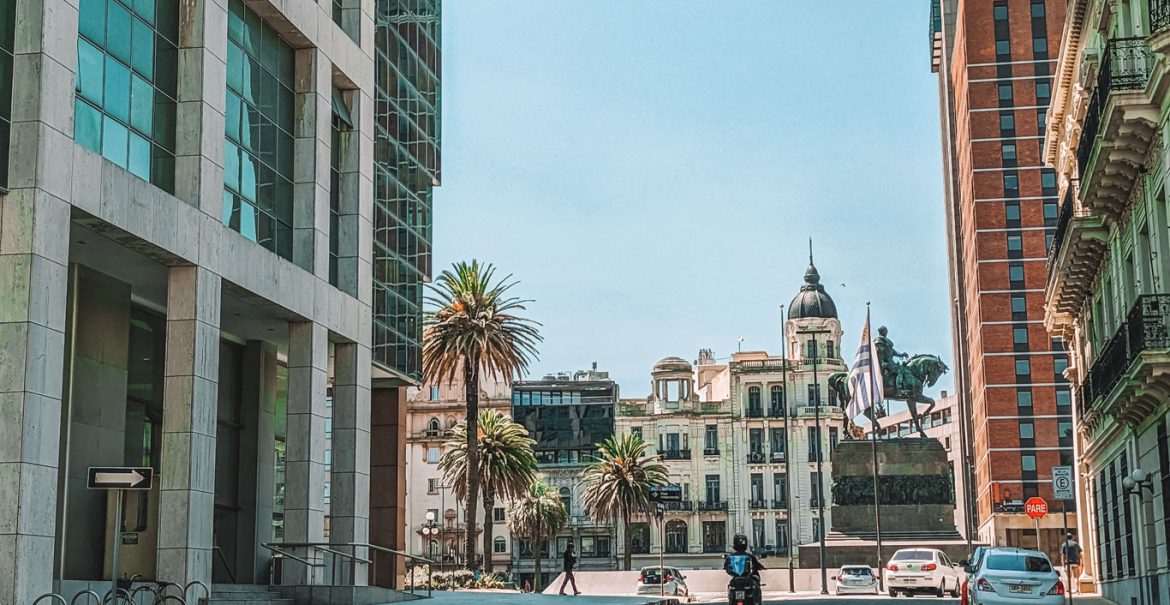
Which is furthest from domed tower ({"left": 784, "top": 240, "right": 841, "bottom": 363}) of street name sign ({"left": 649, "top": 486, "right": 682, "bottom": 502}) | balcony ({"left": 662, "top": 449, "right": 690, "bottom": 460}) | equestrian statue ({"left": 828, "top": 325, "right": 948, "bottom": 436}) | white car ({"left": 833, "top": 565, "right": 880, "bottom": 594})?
Result: street name sign ({"left": 649, "top": 486, "right": 682, "bottom": 502})

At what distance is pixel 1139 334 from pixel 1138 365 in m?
0.79

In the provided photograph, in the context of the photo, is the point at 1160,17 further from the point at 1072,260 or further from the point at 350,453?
the point at 350,453

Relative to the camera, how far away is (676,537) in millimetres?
128500

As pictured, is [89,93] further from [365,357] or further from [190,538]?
[365,357]

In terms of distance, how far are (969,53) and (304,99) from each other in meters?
82.3

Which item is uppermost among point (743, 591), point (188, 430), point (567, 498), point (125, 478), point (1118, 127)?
point (1118, 127)

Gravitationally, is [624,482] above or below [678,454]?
below

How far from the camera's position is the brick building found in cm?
10431

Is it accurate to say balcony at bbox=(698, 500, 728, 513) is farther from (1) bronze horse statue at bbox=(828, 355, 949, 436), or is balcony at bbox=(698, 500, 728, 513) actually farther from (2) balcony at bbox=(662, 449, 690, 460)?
(1) bronze horse statue at bbox=(828, 355, 949, 436)

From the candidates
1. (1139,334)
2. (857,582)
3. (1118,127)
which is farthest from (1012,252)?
(1139,334)

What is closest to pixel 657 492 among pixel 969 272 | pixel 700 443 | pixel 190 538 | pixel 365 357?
pixel 365 357

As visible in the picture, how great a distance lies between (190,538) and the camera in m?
29.2

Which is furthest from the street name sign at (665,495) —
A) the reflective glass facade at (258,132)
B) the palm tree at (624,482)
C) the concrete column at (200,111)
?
the palm tree at (624,482)

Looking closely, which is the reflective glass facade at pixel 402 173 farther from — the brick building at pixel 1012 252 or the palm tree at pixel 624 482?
the brick building at pixel 1012 252
